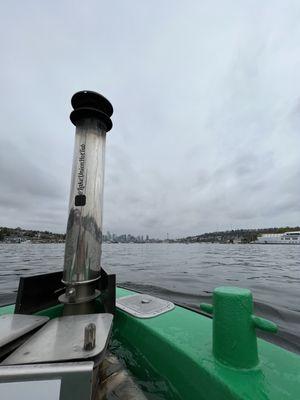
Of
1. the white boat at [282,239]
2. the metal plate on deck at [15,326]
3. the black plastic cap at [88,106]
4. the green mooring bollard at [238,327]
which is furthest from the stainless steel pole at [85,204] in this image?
the white boat at [282,239]

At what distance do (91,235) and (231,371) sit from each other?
155cm

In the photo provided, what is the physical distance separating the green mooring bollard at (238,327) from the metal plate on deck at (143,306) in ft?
3.63

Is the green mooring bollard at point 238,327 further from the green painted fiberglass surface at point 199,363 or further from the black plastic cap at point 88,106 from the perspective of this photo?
the black plastic cap at point 88,106

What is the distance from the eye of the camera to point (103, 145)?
2.42 meters

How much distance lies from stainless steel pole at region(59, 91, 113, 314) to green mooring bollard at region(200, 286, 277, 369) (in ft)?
4.05

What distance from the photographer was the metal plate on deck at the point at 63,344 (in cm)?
112

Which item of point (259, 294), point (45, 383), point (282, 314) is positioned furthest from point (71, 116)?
point (259, 294)

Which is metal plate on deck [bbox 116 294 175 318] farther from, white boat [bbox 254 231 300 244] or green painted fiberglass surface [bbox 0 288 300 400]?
white boat [bbox 254 231 300 244]

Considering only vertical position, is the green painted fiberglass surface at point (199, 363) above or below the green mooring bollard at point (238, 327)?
below

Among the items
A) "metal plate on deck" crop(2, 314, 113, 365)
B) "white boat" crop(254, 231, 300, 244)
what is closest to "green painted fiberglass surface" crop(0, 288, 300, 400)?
"metal plate on deck" crop(2, 314, 113, 365)

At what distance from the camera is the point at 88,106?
2.29 meters

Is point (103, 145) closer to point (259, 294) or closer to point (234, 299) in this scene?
point (234, 299)

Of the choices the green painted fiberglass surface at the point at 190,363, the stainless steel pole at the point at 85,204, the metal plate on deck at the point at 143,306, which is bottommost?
the green painted fiberglass surface at the point at 190,363

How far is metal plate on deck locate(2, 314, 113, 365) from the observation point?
3.66ft
